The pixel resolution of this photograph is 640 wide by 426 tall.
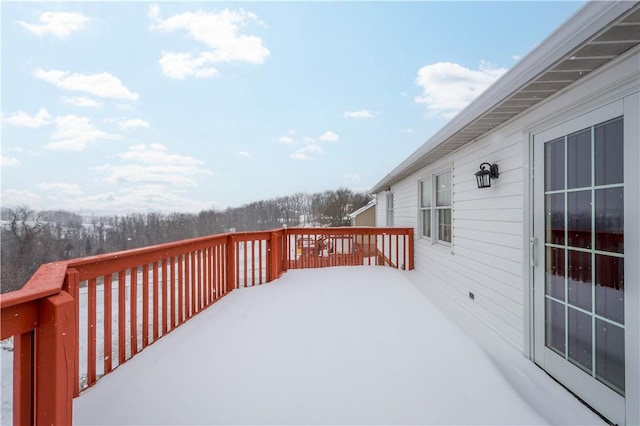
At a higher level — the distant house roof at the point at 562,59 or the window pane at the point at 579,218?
the distant house roof at the point at 562,59

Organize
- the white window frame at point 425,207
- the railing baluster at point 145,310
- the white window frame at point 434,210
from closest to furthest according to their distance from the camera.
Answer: the railing baluster at point 145,310
the white window frame at point 434,210
the white window frame at point 425,207

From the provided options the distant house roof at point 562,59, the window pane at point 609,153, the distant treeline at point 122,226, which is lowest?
the distant treeline at point 122,226

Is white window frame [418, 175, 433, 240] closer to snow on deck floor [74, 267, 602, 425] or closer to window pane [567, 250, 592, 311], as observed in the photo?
snow on deck floor [74, 267, 602, 425]

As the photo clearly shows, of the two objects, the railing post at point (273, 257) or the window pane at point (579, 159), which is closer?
the window pane at point (579, 159)

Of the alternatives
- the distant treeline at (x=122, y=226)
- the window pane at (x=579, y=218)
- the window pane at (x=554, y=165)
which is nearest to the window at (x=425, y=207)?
the window pane at (x=554, y=165)

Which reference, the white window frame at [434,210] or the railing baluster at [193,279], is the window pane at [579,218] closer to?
the white window frame at [434,210]

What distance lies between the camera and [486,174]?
3232 mm

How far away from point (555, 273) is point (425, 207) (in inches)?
144

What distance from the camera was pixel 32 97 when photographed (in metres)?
14.0

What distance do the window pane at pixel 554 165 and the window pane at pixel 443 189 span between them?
2.33 metres

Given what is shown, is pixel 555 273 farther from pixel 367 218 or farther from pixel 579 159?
pixel 367 218

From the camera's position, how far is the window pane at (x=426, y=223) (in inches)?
224

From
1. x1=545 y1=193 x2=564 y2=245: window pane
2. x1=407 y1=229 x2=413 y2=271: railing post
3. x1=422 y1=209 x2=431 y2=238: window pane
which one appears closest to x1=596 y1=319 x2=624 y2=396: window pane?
x1=545 y1=193 x2=564 y2=245: window pane

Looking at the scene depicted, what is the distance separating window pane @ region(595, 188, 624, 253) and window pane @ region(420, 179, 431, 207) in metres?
3.81
